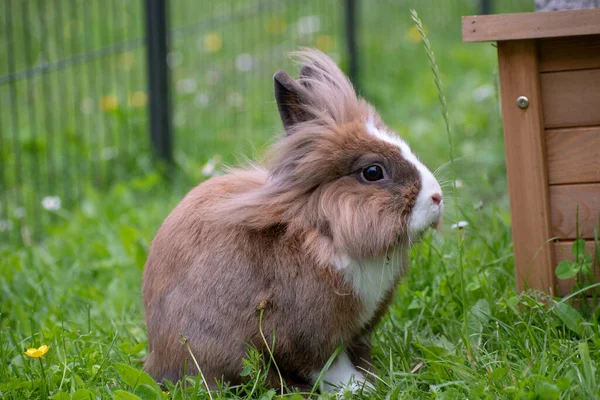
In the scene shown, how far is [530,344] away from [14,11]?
22.3 ft

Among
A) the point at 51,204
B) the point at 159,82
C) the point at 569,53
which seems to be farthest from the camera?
the point at 159,82

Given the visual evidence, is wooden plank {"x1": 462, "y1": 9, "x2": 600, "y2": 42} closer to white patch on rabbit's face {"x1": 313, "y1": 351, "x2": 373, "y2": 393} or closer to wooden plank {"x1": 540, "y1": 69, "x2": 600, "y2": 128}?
wooden plank {"x1": 540, "y1": 69, "x2": 600, "y2": 128}

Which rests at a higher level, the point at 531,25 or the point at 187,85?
the point at 187,85

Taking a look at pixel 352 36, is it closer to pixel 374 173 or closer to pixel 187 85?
pixel 187 85

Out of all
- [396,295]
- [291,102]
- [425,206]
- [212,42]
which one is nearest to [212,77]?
[212,42]

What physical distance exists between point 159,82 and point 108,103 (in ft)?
2.24

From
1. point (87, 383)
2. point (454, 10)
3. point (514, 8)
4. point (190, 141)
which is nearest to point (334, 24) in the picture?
point (454, 10)

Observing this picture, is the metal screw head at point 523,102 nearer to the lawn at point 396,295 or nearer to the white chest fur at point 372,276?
the lawn at point 396,295

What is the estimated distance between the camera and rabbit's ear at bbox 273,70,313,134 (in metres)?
2.37

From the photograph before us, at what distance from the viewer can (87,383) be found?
2.48 metres

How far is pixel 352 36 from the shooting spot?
6.62 m

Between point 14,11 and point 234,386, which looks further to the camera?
point 14,11

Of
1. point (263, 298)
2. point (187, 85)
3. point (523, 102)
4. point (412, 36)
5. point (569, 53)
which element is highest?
point (412, 36)

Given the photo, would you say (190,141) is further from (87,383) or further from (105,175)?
(87,383)
